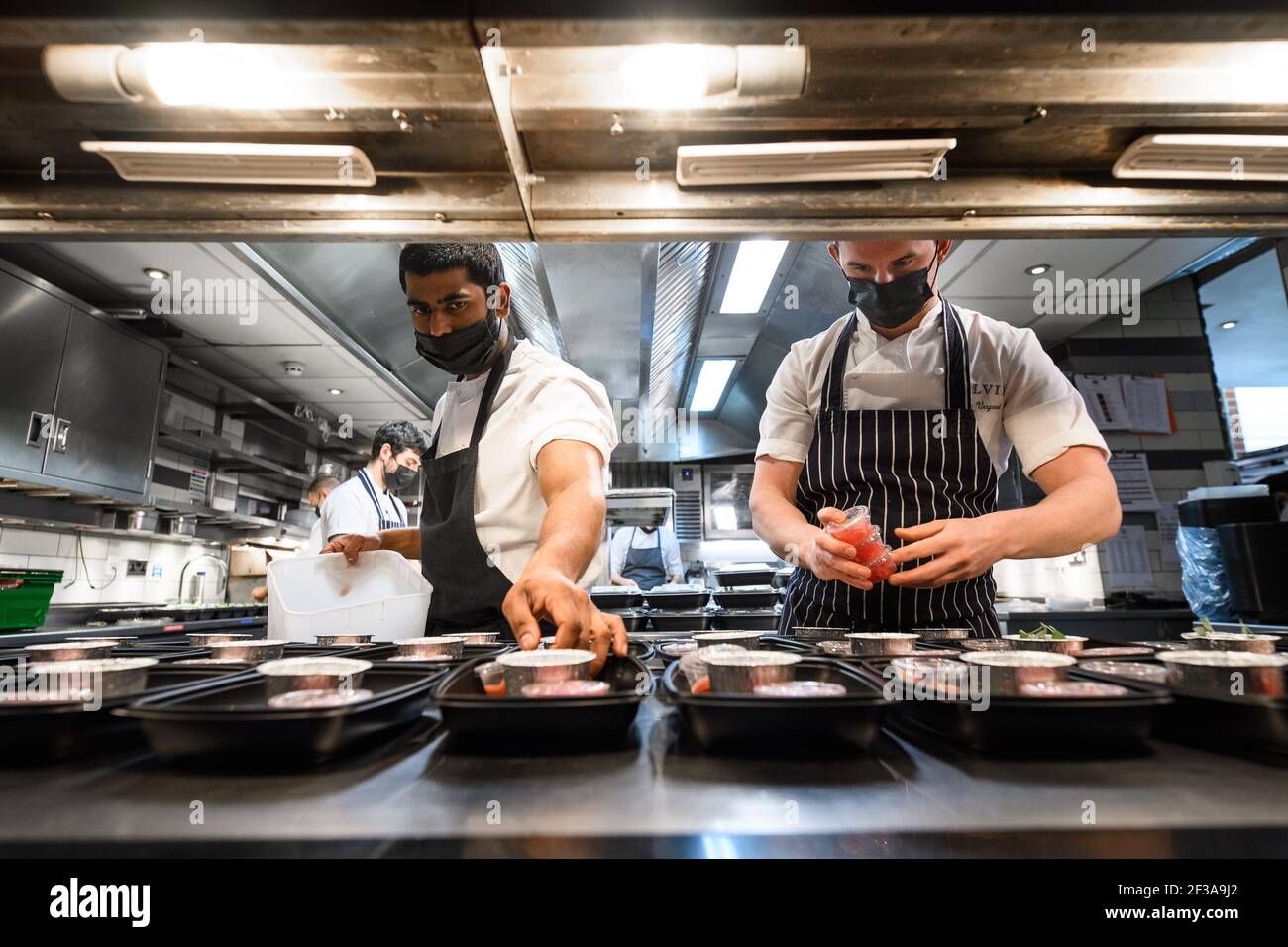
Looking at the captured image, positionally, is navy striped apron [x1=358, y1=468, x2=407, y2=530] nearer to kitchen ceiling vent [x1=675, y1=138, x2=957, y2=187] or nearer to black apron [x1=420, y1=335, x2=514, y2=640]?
black apron [x1=420, y1=335, x2=514, y2=640]

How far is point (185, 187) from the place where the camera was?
1.08 metres

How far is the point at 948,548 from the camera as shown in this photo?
1.23m

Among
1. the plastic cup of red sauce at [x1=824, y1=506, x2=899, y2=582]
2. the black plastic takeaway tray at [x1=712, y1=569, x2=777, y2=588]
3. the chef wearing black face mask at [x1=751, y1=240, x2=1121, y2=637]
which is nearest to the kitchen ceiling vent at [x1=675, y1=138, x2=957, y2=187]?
the chef wearing black face mask at [x1=751, y1=240, x2=1121, y2=637]

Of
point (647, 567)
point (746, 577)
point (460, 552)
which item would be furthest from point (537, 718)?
point (647, 567)

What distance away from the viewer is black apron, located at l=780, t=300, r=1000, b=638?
1.53m

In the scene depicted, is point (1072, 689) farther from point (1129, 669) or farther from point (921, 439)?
point (921, 439)

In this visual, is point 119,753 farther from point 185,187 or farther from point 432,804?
point 185,187

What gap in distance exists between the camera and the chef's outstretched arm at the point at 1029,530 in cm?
123

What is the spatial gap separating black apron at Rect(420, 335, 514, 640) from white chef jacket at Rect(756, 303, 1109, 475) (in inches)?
34.7

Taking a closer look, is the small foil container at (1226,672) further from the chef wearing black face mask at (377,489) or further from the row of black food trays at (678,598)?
the chef wearing black face mask at (377,489)

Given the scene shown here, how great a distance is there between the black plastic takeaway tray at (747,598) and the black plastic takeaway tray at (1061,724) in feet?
10.2

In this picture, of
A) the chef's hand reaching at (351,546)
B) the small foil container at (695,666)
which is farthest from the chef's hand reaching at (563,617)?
the chef's hand reaching at (351,546)
